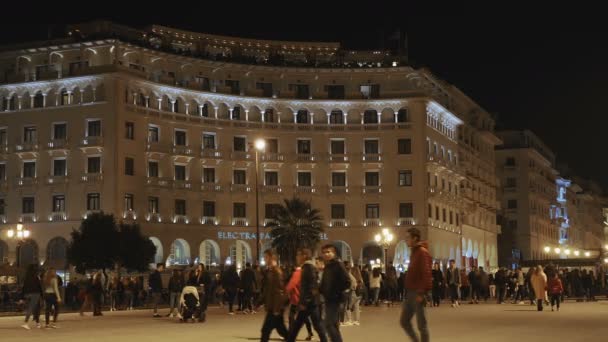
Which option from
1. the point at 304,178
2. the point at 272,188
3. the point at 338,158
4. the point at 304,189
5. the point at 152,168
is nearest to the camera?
the point at 152,168

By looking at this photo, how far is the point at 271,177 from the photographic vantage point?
77.9 metres

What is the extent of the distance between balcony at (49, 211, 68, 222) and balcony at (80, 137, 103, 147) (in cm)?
518

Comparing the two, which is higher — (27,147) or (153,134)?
(153,134)

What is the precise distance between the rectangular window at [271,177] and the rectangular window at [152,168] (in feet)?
32.2

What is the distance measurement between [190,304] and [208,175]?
1840 inches

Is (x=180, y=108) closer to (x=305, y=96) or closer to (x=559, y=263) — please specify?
(x=305, y=96)

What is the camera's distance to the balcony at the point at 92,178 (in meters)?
68.5

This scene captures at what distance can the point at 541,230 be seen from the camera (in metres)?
121

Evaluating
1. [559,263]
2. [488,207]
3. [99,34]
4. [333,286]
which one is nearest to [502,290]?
[333,286]

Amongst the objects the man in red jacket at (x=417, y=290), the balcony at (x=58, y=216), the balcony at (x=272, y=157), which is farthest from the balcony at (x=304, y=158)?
the man in red jacket at (x=417, y=290)

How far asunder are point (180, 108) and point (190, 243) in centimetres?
1054

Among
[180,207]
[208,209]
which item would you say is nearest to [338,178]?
[208,209]

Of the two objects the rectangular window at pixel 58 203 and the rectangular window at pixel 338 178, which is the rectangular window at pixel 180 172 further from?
the rectangular window at pixel 338 178

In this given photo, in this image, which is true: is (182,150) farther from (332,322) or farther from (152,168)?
(332,322)
